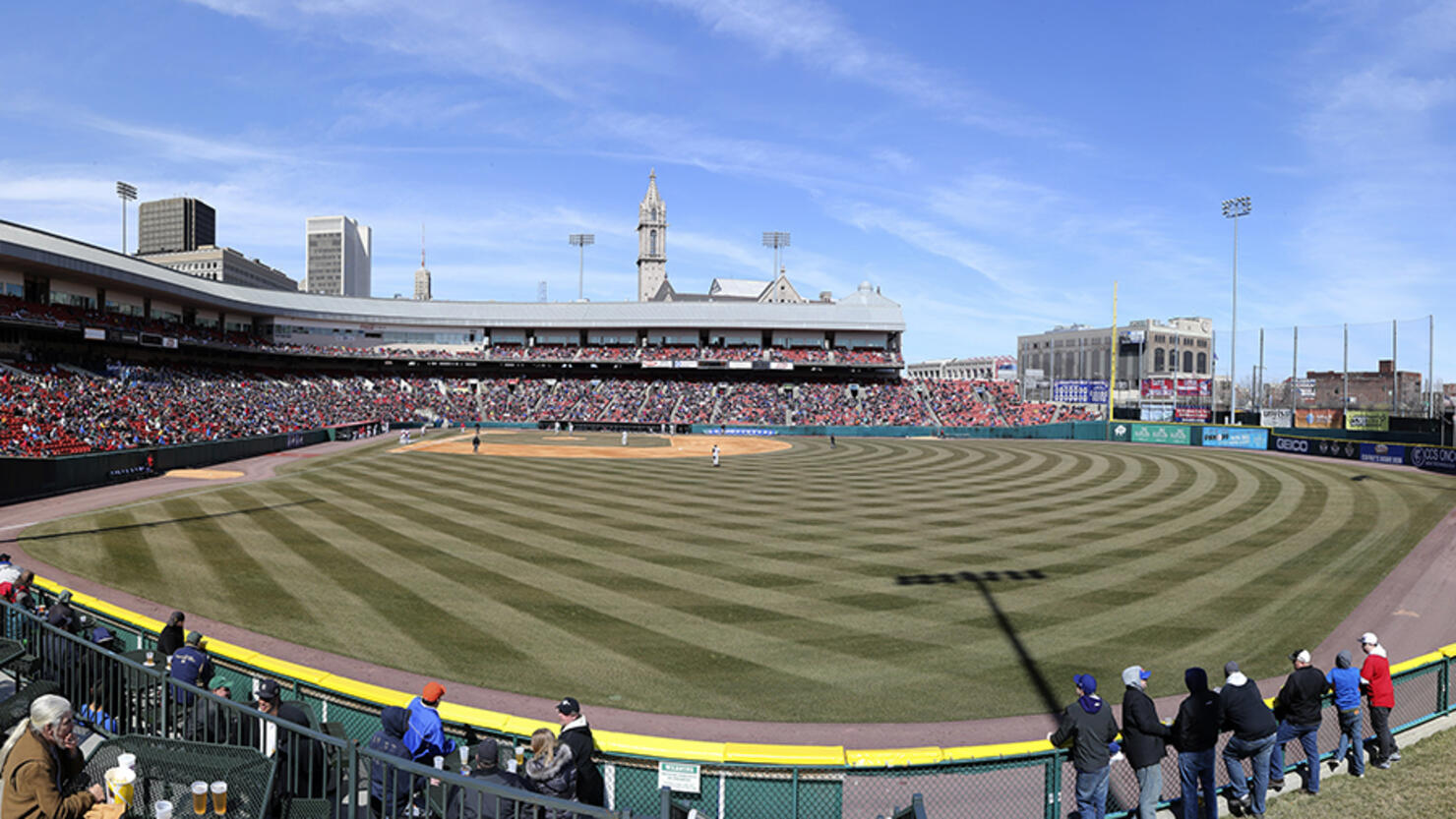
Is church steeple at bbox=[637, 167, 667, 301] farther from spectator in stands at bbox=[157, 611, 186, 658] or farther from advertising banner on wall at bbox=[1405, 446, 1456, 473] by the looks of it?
spectator in stands at bbox=[157, 611, 186, 658]

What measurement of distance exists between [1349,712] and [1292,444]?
174 feet

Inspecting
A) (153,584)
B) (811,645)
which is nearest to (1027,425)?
(811,645)

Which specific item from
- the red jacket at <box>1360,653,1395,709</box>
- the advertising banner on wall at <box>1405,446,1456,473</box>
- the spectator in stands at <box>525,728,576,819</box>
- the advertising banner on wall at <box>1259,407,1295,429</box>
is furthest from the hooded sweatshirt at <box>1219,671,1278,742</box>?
the advertising banner on wall at <box>1259,407,1295,429</box>

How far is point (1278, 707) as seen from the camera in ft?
29.1

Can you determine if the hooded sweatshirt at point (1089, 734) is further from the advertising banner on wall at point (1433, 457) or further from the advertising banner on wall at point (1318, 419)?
the advertising banner on wall at point (1318, 419)

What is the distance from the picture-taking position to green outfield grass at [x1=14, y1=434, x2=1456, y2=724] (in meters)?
13.0

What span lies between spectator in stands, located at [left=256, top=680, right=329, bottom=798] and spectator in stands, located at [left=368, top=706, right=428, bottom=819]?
1.45 ft

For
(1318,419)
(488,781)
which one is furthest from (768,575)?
(1318,419)

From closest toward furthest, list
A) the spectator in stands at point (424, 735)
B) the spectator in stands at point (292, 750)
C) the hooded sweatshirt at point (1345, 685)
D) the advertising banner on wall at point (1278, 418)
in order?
the spectator in stands at point (292, 750), the spectator in stands at point (424, 735), the hooded sweatshirt at point (1345, 685), the advertising banner on wall at point (1278, 418)

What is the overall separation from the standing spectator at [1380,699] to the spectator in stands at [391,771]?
10.8 meters

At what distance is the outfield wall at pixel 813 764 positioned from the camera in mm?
7094

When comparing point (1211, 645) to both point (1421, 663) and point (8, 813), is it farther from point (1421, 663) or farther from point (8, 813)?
point (8, 813)

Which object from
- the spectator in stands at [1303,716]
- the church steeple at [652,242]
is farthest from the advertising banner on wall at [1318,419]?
the church steeple at [652,242]

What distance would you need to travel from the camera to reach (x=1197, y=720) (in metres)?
7.85
